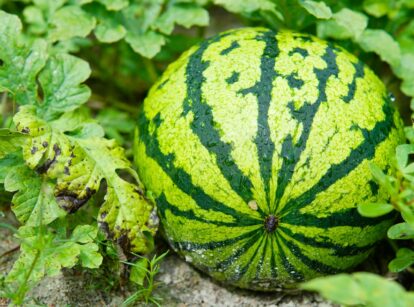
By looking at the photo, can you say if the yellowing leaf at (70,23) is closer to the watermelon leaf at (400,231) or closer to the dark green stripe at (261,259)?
the dark green stripe at (261,259)

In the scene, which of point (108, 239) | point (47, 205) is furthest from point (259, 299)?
point (47, 205)

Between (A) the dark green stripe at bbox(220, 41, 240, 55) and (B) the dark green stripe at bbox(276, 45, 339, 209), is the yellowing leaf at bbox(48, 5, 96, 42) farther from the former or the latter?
(B) the dark green stripe at bbox(276, 45, 339, 209)

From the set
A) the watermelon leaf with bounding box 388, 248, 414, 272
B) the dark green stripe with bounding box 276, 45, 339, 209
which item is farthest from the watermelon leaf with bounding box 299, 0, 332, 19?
the watermelon leaf with bounding box 388, 248, 414, 272

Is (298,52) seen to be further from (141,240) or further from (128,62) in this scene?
(128,62)

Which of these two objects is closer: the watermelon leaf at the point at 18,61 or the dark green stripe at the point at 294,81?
the dark green stripe at the point at 294,81

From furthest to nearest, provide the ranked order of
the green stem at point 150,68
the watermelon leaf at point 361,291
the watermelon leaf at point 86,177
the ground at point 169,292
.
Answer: the green stem at point 150,68 → the ground at point 169,292 → the watermelon leaf at point 86,177 → the watermelon leaf at point 361,291

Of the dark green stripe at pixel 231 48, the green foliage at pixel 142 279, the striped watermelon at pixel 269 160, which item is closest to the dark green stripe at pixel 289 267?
the striped watermelon at pixel 269 160

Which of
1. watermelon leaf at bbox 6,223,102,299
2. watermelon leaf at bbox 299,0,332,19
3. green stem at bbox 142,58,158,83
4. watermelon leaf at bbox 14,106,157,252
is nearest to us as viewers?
watermelon leaf at bbox 6,223,102,299

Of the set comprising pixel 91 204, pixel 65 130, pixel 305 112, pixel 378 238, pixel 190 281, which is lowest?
pixel 190 281
